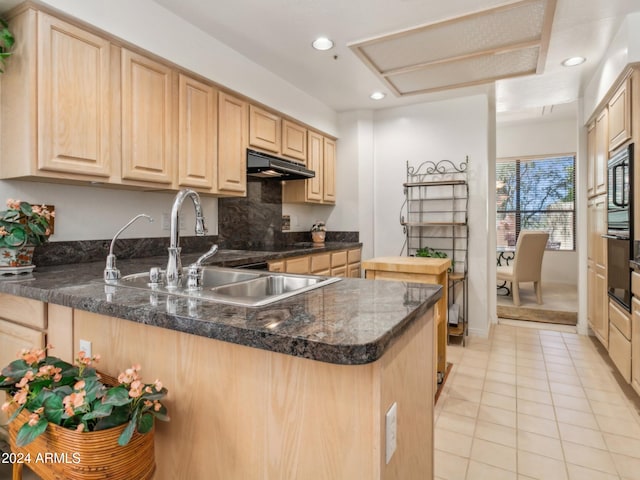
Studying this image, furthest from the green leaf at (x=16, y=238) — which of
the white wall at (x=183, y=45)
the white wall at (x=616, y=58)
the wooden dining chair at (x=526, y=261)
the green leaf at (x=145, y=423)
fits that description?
the wooden dining chair at (x=526, y=261)

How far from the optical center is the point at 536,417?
7.09 feet

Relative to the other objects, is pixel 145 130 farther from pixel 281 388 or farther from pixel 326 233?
pixel 326 233

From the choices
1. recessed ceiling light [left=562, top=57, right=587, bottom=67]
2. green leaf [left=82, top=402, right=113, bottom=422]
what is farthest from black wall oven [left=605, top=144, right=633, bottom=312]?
green leaf [left=82, top=402, right=113, bottom=422]

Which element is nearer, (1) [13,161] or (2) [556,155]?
(1) [13,161]

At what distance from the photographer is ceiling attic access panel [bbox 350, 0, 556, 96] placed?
2.00m

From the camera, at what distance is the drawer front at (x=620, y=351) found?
234 centimetres

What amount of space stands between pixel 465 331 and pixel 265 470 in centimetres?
310

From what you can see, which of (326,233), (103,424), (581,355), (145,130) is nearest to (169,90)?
(145,130)

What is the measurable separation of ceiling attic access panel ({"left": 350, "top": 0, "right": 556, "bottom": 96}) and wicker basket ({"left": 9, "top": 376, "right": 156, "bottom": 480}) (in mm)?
2284

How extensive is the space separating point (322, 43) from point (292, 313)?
2.35m

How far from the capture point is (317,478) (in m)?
0.83

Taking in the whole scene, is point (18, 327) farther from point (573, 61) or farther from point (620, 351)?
point (573, 61)

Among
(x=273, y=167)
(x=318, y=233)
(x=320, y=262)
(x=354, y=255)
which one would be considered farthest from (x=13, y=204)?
(x=354, y=255)

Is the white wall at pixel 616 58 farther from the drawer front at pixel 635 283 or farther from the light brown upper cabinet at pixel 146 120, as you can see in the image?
the light brown upper cabinet at pixel 146 120
